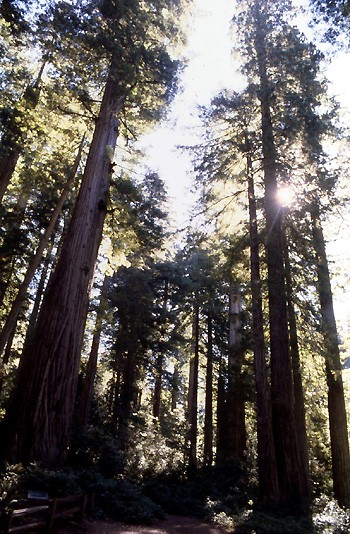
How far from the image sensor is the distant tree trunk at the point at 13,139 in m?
11.1

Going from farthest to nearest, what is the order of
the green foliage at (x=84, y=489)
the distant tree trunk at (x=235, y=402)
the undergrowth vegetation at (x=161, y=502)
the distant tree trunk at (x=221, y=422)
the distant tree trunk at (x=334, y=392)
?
the distant tree trunk at (x=221, y=422) < the distant tree trunk at (x=235, y=402) < the distant tree trunk at (x=334, y=392) < the undergrowth vegetation at (x=161, y=502) < the green foliage at (x=84, y=489)

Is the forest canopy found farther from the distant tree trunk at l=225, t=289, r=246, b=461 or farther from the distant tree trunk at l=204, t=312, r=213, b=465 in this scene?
the distant tree trunk at l=204, t=312, r=213, b=465

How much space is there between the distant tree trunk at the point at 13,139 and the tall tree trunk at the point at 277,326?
722cm

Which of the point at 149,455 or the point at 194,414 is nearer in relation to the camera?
the point at 149,455

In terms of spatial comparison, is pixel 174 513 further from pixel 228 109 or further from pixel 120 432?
pixel 228 109

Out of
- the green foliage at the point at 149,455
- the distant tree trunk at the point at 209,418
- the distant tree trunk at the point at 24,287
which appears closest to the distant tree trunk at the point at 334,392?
the green foliage at the point at 149,455

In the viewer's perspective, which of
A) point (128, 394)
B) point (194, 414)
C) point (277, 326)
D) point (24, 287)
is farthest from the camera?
point (194, 414)

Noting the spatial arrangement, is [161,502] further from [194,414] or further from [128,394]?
[194,414]

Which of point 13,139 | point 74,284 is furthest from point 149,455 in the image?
point 13,139

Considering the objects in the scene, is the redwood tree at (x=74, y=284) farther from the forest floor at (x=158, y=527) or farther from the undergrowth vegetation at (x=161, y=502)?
the forest floor at (x=158, y=527)

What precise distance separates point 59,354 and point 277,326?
245 inches

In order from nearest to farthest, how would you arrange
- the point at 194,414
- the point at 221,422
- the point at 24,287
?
1. the point at 24,287
2. the point at 194,414
3. the point at 221,422

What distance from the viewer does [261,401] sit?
33.7ft

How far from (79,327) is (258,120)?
10.0 meters
